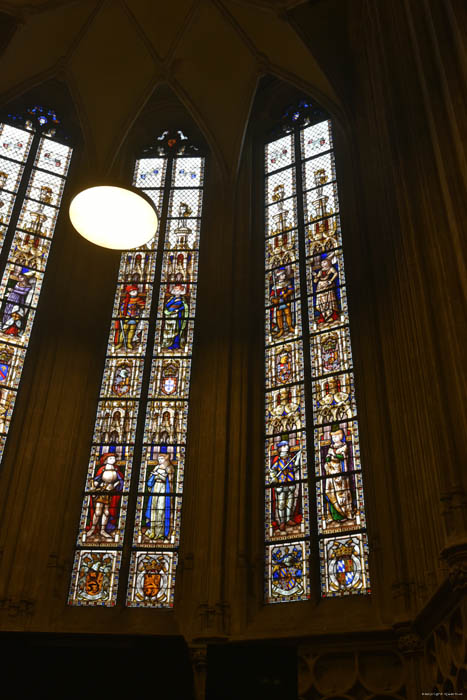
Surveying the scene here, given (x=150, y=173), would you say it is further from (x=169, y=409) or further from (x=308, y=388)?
(x=308, y=388)

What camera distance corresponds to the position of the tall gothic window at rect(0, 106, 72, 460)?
1073 centimetres

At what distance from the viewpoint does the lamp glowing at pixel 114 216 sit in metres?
6.67

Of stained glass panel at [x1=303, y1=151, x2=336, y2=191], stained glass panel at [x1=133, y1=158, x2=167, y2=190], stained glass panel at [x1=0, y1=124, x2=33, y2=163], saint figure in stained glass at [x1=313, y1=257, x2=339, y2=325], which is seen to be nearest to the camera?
saint figure in stained glass at [x1=313, y1=257, x2=339, y2=325]

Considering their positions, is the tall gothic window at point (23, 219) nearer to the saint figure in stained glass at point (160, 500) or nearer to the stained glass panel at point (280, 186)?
the saint figure in stained glass at point (160, 500)

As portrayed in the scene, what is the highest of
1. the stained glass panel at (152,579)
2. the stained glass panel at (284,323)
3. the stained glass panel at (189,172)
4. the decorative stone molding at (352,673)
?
the stained glass panel at (189,172)

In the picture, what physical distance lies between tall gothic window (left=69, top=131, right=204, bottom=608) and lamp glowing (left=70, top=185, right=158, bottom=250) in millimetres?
3985

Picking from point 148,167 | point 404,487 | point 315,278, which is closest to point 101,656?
point 404,487

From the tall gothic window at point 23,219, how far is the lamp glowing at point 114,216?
4239 millimetres

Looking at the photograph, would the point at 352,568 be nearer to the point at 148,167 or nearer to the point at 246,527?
the point at 246,527

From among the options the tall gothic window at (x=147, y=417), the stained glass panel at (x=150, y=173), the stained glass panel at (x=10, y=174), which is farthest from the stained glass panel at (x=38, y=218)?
the stained glass panel at (x=150, y=173)

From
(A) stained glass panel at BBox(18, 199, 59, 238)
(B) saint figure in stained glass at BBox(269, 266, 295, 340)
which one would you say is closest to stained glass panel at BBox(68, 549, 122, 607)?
(B) saint figure in stained glass at BBox(269, 266, 295, 340)

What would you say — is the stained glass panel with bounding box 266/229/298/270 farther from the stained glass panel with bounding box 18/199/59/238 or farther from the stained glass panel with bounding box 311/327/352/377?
the stained glass panel with bounding box 18/199/59/238

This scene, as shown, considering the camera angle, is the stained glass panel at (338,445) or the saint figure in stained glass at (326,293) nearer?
the stained glass panel at (338,445)

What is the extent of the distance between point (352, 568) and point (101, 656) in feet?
9.60
